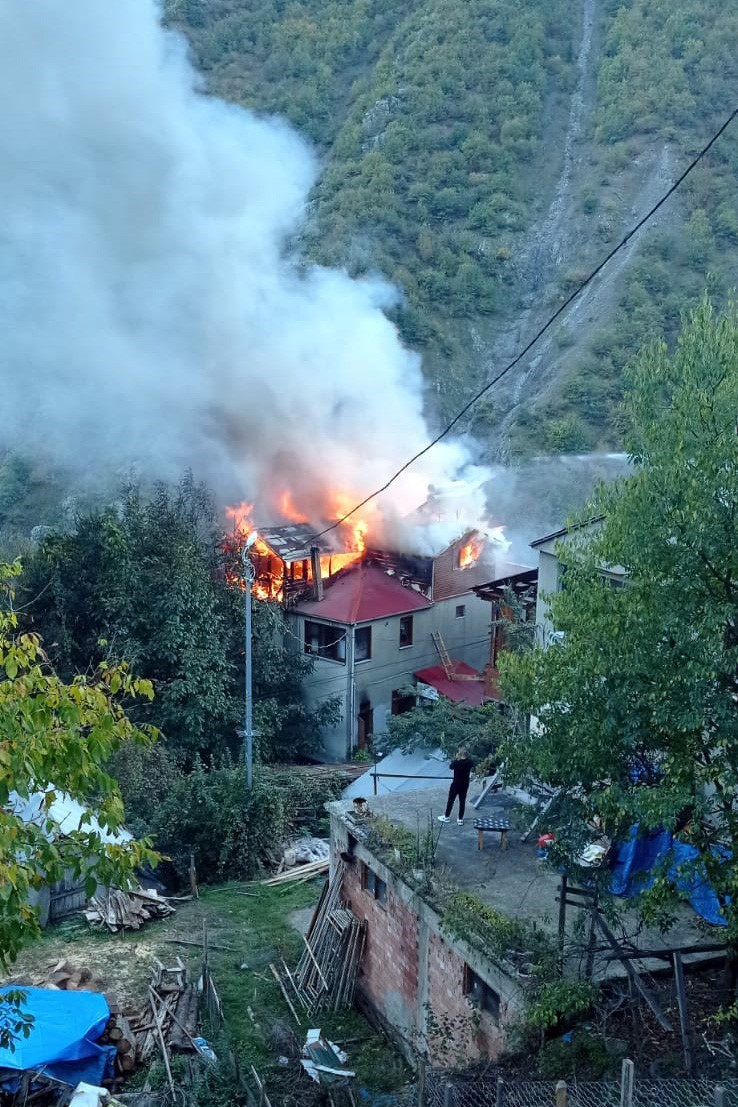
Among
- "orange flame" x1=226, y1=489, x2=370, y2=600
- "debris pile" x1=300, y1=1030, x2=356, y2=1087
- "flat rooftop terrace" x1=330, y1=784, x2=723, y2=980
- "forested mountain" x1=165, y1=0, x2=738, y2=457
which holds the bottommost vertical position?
"debris pile" x1=300, y1=1030, x2=356, y2=1087

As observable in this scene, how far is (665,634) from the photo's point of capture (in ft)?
24.7

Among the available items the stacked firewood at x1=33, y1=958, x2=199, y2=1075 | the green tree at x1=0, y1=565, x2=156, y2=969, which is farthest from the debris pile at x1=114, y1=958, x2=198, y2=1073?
the green tree at x1=0, y1=565, x2=156, y2=969

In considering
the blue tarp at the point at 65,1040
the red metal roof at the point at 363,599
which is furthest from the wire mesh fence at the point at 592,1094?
the red metal roof at the point at 363,599

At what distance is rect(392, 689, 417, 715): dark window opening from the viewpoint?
28.5 m

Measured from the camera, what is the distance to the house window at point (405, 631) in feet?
93.8

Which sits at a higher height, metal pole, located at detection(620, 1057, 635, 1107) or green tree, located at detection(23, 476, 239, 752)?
green tree, located at detection(23, 476, 239, 752)

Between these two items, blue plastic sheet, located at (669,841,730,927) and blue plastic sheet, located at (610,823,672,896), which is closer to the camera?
blue plastic sheet, located at (669,841,730,927)

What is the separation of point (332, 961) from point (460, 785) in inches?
120

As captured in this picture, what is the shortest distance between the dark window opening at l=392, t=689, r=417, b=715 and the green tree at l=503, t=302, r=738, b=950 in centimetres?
2012

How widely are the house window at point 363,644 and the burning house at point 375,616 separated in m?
0.03

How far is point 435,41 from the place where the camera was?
5750cm

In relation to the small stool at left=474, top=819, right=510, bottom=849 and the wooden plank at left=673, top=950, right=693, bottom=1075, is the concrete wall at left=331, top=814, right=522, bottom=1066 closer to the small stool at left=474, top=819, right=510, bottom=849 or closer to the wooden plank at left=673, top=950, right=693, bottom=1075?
the small stool at left=474, top=819, right=510, bottom=849

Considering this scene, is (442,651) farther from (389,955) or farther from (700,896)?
(700,896)

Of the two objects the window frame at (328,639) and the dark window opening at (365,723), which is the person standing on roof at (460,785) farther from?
the dark window opening at (365,723)
